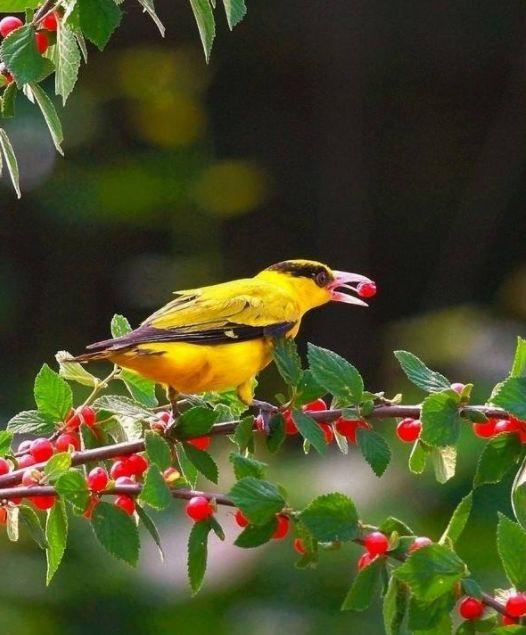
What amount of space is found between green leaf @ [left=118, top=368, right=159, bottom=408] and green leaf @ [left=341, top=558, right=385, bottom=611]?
15.5 inches

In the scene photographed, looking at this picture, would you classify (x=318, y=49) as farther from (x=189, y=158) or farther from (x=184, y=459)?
(x=184, y=459)

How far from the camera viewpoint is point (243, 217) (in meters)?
4.37

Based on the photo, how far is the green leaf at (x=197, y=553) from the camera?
119cm

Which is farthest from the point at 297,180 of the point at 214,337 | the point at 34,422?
the point at 34,422

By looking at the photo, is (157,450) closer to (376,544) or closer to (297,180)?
(376,544)

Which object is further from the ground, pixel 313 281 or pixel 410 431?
pixel 410 431

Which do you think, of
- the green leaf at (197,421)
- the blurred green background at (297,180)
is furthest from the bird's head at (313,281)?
the blurred green background at (297,180)

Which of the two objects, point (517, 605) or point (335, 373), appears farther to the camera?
point (335, 373)

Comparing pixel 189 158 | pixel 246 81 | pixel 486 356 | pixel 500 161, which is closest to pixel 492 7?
pixel 500 161

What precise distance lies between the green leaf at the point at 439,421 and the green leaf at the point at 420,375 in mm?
37

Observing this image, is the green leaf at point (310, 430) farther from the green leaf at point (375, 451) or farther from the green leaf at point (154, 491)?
the green leaf at point (154, 491)

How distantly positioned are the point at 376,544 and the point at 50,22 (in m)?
0.52

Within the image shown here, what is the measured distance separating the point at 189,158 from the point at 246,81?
0.43m

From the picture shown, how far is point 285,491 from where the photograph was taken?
3.77ft
